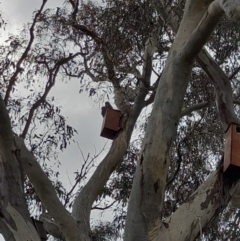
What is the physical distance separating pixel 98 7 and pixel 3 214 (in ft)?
10.1

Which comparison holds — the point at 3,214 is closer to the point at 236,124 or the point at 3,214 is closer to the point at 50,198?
the point at 50,198

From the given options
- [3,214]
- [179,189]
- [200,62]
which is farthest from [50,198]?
[179,189]

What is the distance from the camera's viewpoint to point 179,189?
424cm

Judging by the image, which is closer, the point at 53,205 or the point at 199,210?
the point at 199,210

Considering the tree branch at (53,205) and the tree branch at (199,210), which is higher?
the tree branch at (53,205)

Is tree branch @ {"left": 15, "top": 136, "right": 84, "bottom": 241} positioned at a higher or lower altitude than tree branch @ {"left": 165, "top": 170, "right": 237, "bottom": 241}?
higher

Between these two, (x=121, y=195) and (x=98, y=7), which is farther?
(x=98, y=7)

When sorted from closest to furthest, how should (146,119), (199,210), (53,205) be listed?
(199,210) → (53,205) → (146,119)

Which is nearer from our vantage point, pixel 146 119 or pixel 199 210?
pixel 199 210

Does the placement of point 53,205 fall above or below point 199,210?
above

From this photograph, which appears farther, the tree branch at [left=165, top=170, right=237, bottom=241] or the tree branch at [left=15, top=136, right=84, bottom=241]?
the tree branch at [left=15, top=136, right=84, bottom=241]

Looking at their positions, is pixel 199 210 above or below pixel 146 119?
below

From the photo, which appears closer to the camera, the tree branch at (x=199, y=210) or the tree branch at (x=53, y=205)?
the tree branch at (x=199, y=210)

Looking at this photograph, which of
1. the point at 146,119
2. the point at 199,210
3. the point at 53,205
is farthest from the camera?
the point at 146,119
